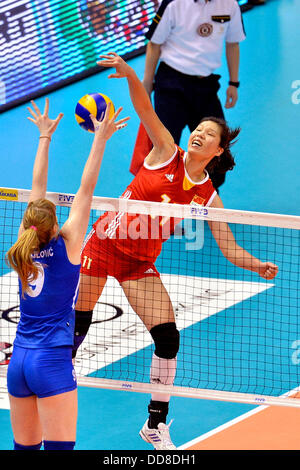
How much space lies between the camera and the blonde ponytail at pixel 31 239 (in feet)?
15.9

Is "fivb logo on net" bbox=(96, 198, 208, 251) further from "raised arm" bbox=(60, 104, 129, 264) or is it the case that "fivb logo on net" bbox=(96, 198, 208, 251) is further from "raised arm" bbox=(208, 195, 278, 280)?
"raised arm" bbox=(60, 104, 129, 264)

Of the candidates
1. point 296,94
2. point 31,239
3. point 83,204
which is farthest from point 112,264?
point 296,94

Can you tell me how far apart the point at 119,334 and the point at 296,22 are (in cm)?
943

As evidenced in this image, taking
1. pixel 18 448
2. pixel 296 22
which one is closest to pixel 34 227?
pixel 18 448

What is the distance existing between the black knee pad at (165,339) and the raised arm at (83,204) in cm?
108

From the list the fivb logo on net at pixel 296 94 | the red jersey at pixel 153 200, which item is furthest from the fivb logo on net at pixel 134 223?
the fivb logo on net at pixel 296 94

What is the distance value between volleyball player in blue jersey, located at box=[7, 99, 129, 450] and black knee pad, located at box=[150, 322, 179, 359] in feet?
3.15

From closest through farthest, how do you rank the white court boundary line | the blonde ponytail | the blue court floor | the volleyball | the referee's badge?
1. the blonde ponytail
2. the white court boundary line
3. the volleyball
4. the referee's badge
5. the blue court floor

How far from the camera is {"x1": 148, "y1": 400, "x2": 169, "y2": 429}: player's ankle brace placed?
614 cm

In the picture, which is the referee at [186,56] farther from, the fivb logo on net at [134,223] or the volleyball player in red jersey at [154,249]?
the fivb logo on net at [134,223]

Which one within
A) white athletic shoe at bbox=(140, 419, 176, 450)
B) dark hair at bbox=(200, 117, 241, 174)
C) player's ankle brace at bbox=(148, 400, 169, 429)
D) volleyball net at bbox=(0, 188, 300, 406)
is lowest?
volleyball net at bbox=(0, 188, 300, 406)

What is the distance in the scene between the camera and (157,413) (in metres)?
6.15

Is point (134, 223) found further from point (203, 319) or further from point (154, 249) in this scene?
point (203, 319)

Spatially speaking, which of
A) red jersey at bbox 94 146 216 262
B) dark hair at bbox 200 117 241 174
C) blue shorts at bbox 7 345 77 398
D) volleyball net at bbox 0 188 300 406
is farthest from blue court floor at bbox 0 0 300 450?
blue shorts at bbox 7 345 77 398
